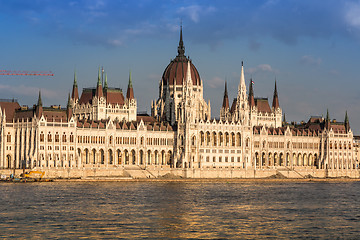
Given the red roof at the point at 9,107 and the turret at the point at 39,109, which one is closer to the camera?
the turret at the point at 39,109

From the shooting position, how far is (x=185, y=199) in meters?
121

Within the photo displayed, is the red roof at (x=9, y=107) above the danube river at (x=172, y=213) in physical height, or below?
above

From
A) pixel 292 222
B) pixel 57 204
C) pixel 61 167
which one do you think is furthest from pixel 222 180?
pixel 292 222

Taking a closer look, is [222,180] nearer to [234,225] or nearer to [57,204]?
[57,204]

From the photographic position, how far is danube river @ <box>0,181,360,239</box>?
260 feet

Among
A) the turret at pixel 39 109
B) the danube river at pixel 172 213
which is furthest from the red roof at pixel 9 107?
the danube river at pixel 172 213

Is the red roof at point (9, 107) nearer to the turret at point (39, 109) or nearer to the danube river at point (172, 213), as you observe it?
the turret at point (39, 109)

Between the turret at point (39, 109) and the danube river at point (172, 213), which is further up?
the turret at point (39, 109)

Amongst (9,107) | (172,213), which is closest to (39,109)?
(9,107)

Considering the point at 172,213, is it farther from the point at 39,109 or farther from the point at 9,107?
the point at 9,107

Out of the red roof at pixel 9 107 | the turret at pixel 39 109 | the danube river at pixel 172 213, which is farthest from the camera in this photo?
the red roof at pixel 9 107

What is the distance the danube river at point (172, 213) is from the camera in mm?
79375

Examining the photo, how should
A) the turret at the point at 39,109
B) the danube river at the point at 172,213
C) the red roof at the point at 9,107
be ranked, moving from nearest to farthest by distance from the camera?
1. the danube river at the point at 172,213
2. the turret at the point at 39,109
3. the red roof at the point at 9,107

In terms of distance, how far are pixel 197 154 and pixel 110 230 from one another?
376ft
